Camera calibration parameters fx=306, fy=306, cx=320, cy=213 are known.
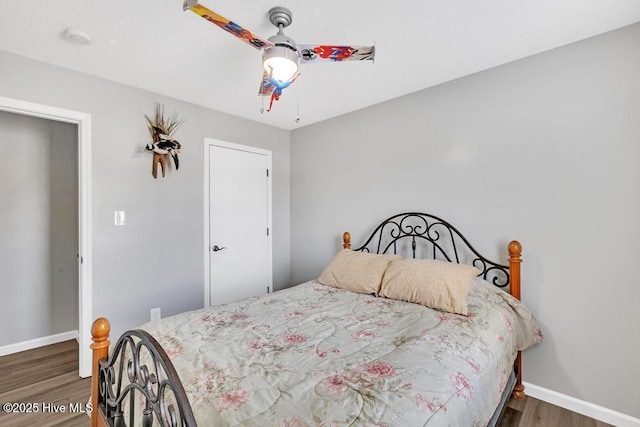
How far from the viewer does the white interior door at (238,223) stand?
3299mm

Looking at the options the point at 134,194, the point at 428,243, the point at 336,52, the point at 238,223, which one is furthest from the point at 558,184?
the point at 134,194

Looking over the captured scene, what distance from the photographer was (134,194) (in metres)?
2.73

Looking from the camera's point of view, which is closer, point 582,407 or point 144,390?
point 144,390

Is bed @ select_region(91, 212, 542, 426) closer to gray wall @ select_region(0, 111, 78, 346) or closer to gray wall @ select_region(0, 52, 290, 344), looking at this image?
gray wall @ select_region(0, 52, 290, 344)

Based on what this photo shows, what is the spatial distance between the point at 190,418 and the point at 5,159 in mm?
3616

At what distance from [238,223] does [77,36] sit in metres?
2.10

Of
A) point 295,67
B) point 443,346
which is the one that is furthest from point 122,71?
point 443,346

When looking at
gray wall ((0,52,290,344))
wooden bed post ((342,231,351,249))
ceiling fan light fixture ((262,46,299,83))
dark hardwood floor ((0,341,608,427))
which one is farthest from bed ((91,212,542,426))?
ceiling fan light fixture ((262,46,299,83))

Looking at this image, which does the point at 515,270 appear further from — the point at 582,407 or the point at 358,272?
the point at 358,272

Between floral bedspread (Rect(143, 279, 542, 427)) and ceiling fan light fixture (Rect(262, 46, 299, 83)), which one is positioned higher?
ceiling fan light fixture (Rect(262, 46, 299, 83))

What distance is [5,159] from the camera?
296 cm

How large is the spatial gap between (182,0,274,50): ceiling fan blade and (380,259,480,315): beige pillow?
5.68 ft

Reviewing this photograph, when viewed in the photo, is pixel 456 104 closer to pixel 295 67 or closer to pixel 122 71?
pixel 295 67

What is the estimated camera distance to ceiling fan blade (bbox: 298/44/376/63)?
155 centimetres
